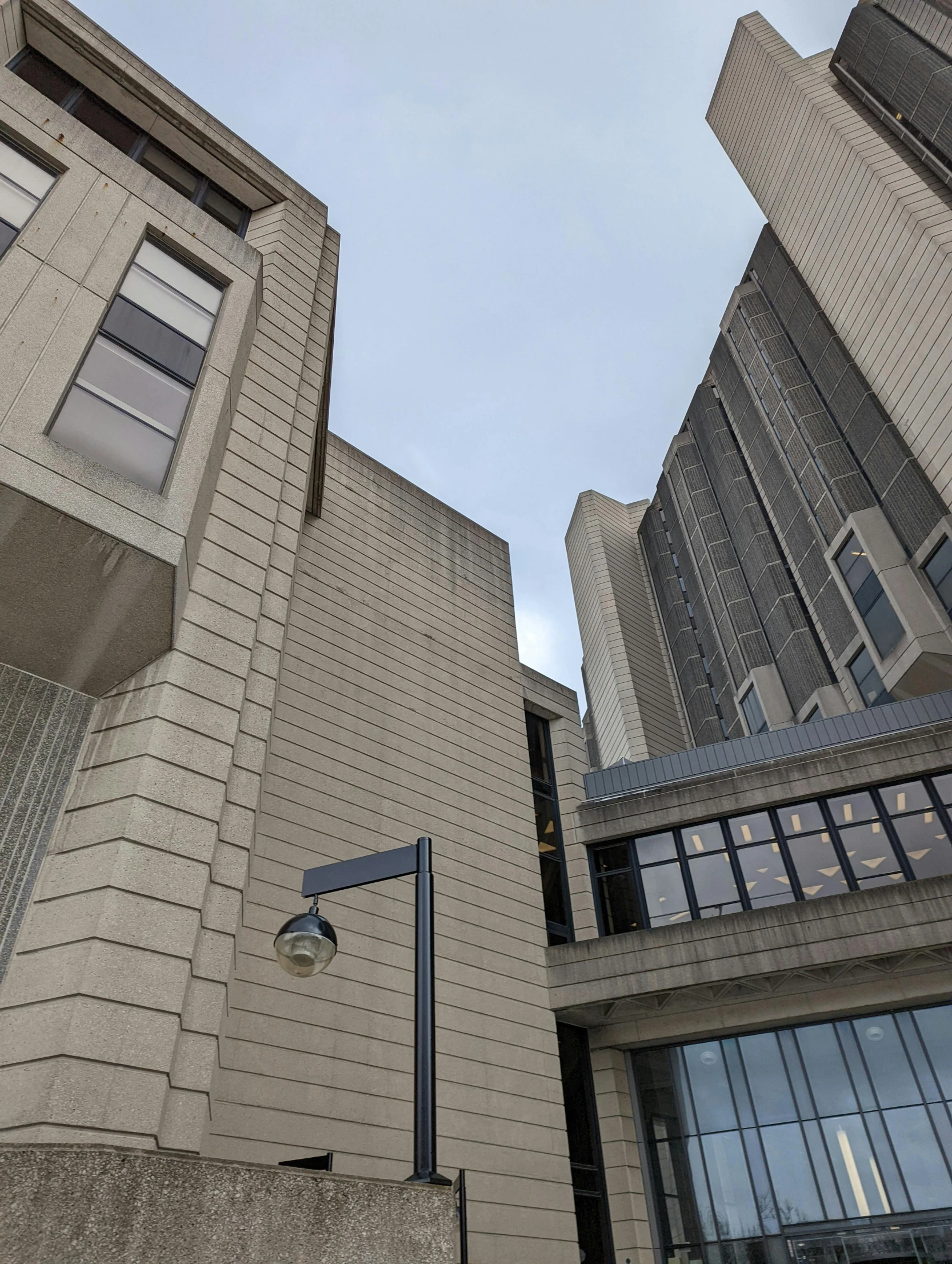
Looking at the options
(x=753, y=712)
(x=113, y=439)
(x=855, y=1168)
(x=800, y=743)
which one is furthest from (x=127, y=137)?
(x=753, y=712)

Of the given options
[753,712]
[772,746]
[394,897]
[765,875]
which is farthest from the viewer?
[753,712]

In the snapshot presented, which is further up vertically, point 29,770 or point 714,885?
point 714,885

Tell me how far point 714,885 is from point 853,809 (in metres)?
4.23

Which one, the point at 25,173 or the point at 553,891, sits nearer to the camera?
the point at 25,173

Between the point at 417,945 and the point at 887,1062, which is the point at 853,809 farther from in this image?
the point at 417,945

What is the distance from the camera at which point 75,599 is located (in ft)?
29.2

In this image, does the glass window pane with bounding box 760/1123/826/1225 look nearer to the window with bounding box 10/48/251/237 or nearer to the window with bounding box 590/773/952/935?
the window with bounding box 590/773/952/935

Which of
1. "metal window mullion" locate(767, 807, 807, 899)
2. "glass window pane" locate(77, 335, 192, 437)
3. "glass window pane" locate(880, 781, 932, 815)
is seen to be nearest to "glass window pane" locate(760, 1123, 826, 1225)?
"metal window mullion" locate(767, 807, 807, 899)

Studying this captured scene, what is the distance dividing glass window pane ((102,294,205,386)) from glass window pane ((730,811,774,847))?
18370 millimetres

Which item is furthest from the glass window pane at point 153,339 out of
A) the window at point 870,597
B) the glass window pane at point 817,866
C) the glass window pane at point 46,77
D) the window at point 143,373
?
the window at point 870,597

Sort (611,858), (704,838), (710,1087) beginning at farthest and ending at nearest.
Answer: (611,858) → (704,838) → (710,1087)

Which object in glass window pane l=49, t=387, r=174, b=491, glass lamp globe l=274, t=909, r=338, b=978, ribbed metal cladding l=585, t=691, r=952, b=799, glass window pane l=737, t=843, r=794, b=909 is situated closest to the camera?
glass lamp globe l=274, t=909, r=338, b=978

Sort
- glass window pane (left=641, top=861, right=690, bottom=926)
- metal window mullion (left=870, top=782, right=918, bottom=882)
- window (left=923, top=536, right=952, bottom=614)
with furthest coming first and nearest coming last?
window (left=923, top=536, right=952, bottom=614)
glass window pane (left=641, top=861, right=690, bottom=926)
metal window mullion (left=870, top=782, right=918, bottom=882)

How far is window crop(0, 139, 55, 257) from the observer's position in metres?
10.4
